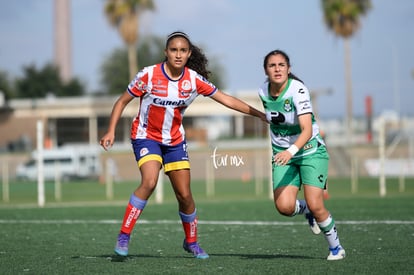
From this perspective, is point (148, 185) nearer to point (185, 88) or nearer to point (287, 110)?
point (185, 88)

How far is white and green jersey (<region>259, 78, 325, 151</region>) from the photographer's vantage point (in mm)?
9047

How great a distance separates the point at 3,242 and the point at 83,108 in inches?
2128

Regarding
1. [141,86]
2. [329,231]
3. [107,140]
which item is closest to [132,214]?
[107,140]

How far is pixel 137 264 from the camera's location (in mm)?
9117

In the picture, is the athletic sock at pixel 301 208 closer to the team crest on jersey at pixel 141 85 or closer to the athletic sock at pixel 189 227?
the athletic sock at pixel 189 227

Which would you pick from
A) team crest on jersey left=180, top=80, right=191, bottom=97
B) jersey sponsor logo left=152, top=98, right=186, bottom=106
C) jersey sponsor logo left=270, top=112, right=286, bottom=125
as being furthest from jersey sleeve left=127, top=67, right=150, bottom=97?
jersey sponsor logo left=270, top=112, right=286, bottom=125

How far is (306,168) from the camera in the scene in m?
9.26

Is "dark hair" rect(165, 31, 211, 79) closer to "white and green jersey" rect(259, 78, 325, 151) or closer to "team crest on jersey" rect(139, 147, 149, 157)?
"white and green jersey" rect(259, 78, 325, 151)

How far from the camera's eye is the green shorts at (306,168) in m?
9.23

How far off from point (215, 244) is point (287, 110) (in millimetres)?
3014

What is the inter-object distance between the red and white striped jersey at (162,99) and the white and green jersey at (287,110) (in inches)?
31.2

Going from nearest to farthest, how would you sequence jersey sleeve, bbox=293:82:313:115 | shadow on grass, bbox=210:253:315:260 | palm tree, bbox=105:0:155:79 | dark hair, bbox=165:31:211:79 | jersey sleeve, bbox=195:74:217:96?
jersey sleeve, bbox=293:82:313:115, jersey sleeve, bbox=195:74:217:96, shadow on grass, bbox=210:253:315:260, dark hair, bbox=165:31:211:79, palm tree, bbox=105:0:155:79

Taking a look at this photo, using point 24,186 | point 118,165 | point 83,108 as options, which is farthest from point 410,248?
point 83,108

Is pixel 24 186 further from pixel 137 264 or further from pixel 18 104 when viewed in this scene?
pixel 137 264
